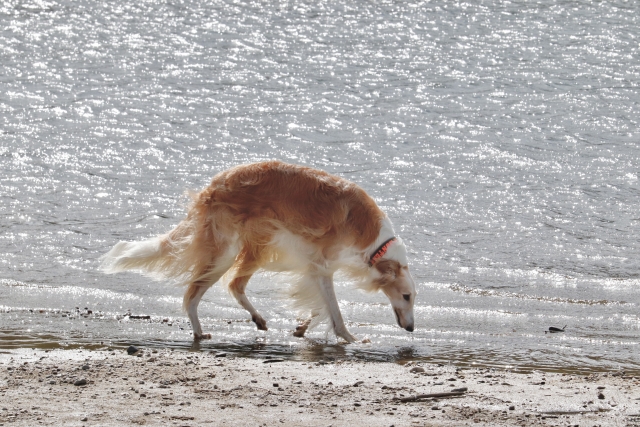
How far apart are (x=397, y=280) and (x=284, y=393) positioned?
2.52m

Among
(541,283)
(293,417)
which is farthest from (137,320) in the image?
(541,283)

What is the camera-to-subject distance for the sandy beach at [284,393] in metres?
4.93

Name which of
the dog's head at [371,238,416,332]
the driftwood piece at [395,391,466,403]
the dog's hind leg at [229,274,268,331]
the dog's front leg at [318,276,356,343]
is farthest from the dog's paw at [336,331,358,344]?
the driftwood piece at [395,391,466,403]

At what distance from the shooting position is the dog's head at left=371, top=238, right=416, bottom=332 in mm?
7648

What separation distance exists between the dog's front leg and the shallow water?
8.8 inches

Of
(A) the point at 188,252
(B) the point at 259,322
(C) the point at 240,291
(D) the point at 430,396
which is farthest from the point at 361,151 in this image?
(D) the point at 430,396

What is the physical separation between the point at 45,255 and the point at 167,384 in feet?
15.2

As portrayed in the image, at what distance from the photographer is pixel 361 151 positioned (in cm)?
1412

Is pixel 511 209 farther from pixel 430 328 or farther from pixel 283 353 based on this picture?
pixel 283 353

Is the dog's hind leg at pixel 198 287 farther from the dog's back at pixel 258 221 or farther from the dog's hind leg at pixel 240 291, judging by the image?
the dog's hind leg at pixel 240 291

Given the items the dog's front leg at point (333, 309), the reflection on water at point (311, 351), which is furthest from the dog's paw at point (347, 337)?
the reflection on water at point (311, 351)

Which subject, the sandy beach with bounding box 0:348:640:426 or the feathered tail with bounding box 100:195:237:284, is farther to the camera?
the feathered tail with bounding box 100:195:237:284

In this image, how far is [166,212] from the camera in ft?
36.9

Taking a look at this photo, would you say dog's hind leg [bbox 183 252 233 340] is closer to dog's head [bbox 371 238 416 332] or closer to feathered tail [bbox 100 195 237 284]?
feathered tail [bbox 100 195 237 284]
